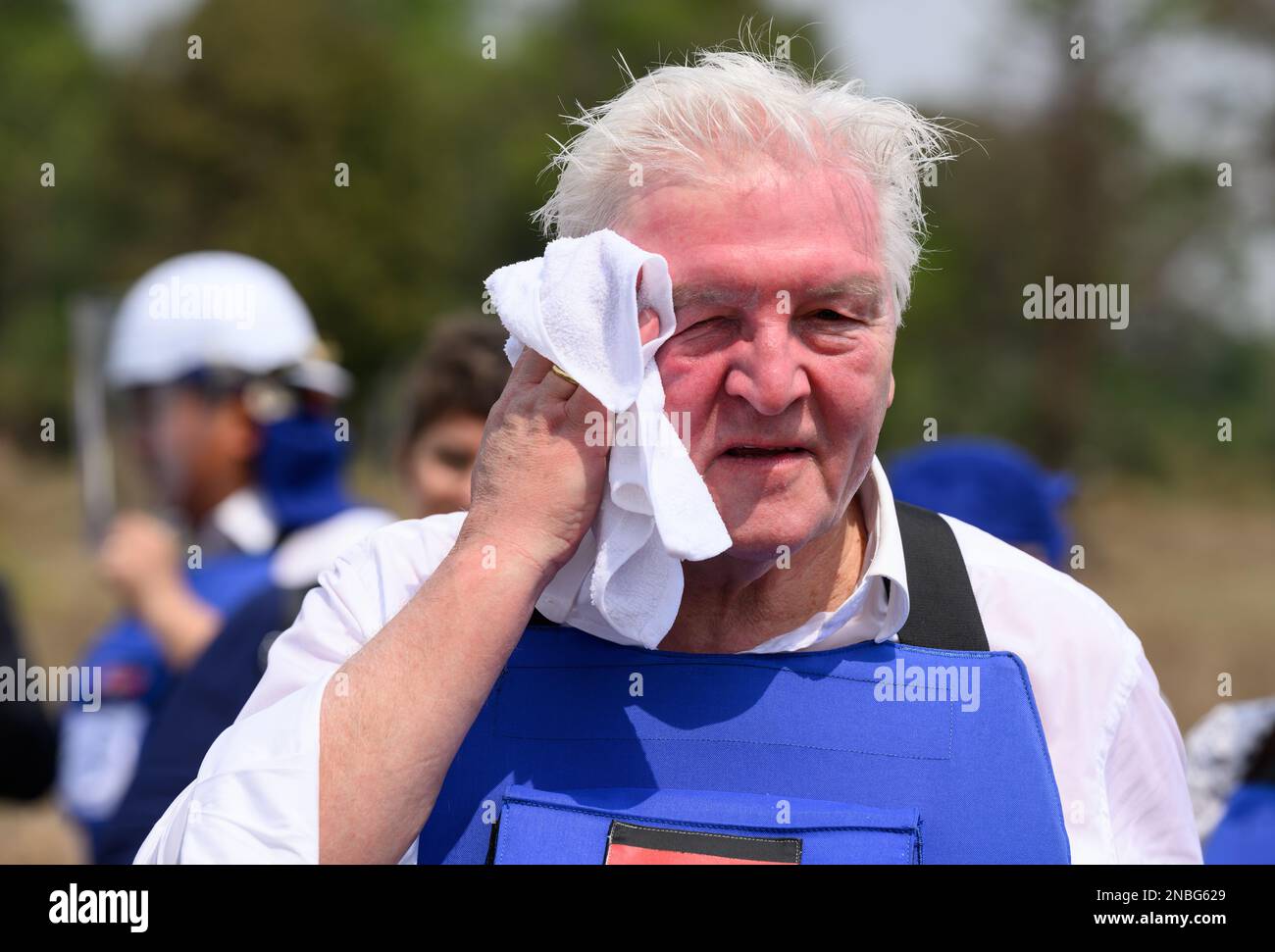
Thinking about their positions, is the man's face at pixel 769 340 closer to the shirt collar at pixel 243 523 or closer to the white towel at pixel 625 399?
the white towel at pixel 625 399

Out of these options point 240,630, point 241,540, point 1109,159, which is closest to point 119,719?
point 241,540

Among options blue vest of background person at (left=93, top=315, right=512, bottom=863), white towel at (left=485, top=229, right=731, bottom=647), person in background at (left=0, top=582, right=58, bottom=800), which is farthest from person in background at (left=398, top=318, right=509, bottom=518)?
white towel at (left=485, top=229, right=731, bottom=647)

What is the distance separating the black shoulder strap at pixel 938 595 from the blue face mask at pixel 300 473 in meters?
2.54

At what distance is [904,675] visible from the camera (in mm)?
2141

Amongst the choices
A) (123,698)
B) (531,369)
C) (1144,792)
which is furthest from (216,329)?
(1144,792)

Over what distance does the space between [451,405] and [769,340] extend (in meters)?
1.89

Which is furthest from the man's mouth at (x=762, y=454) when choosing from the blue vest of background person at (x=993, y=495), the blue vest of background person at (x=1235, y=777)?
the blue vest of background person at (x=993, y=495)

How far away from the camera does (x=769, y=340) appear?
202 centimetres

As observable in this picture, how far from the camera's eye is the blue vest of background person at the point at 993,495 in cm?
431

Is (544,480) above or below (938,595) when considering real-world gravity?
above

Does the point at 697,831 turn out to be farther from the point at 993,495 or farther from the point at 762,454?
the point at 993,495

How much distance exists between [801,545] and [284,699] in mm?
775
